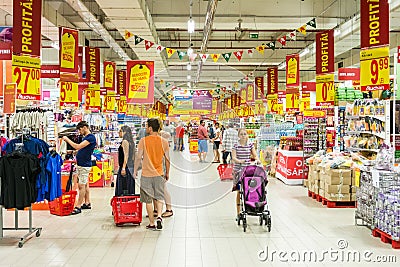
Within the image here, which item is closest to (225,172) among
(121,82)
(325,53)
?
(325,53)

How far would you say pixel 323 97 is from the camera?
43.0 ft

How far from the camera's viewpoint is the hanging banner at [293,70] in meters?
16.5

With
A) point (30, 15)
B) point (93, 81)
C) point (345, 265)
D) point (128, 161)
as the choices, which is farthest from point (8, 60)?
→ point (345, 265)

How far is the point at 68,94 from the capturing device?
13.1 m

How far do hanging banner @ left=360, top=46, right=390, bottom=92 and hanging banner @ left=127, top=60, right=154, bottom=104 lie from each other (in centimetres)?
647

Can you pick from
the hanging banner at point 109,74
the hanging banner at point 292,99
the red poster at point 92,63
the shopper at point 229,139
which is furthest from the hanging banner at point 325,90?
the hanging banner at point 109,74

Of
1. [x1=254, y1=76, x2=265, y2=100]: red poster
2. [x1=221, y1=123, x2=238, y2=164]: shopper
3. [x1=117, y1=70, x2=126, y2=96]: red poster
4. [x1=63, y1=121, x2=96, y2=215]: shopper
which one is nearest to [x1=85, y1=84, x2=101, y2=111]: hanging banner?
[x1=221, y1=123, x2=238, y2=164]: shopper

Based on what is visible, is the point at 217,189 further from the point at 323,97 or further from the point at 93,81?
the point at 93,81

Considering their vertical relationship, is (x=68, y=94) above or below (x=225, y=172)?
above

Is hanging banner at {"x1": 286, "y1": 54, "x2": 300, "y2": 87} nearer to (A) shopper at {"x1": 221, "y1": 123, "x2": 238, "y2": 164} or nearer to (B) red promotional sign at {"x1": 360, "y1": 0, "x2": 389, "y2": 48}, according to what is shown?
(A) shopper at {"x1": 221, "y1": 123, "x2": 238, "y2": 164}

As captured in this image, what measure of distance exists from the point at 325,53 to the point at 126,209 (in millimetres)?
7647

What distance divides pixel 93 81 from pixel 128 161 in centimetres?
814

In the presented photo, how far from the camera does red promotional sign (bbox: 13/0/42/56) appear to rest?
873cm

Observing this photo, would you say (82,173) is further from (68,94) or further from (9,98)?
(68,94)
